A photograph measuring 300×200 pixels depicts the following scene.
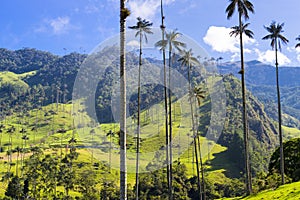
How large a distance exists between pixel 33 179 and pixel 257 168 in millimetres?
97362

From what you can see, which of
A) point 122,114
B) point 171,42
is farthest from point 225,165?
point 122,114

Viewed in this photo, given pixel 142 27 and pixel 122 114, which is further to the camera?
pixel 142 27

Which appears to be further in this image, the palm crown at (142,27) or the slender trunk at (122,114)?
the palm crown at (142,27)

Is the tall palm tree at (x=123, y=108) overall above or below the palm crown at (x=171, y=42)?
below

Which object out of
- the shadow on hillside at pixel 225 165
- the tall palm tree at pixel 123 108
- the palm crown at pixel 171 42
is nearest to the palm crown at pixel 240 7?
the palm crown at pixel 171 42

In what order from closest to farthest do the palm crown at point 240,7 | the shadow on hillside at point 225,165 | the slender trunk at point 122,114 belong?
the slender trunk at point 122,114 → the palm crown at point 240,7 → the shadow on hillside at point 225,165

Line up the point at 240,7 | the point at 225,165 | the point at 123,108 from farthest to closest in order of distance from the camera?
the point at 225,165 < the point at 240,7 < the point at 123,108

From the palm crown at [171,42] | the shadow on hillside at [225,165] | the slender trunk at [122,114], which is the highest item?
the palm crown at [171,42]

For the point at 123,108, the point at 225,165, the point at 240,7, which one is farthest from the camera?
the point at 225,165

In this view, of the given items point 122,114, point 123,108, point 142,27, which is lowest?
point 122,114

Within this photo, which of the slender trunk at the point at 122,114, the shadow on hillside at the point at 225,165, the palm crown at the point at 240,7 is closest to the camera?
the slender trunk at the point at 122,114

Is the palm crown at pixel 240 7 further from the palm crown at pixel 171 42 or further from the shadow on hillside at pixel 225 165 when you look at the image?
the shadow on hillside at pixel 225 165

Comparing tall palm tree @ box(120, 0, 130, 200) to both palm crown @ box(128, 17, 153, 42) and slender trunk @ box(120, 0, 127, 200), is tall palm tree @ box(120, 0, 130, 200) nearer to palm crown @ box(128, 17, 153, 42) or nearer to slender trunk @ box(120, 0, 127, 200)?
slender trunk @ box(120, 0, 127, 200)

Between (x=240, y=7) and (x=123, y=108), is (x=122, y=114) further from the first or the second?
(x=240, y=7)
